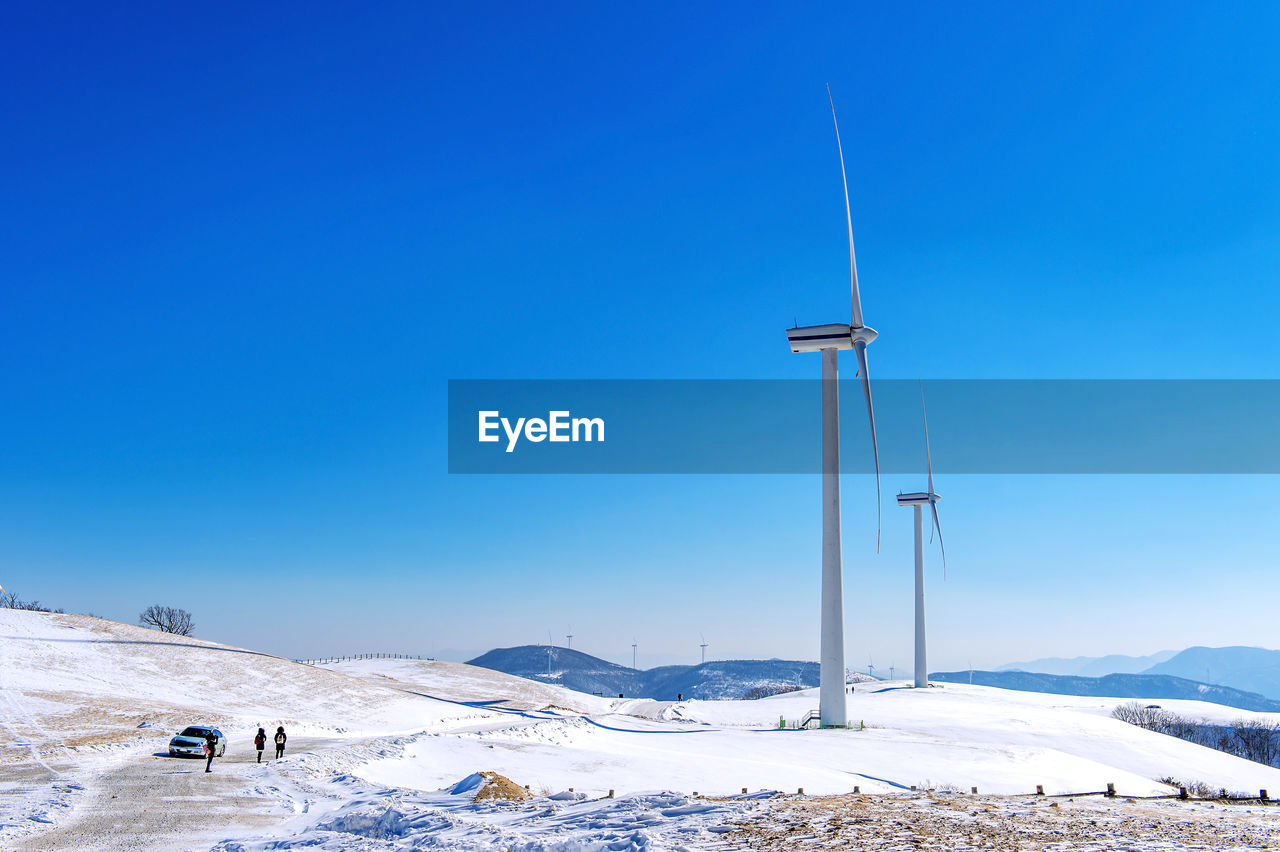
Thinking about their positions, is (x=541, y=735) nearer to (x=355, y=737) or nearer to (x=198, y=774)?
(x=355, y=737)

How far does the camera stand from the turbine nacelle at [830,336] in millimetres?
62094

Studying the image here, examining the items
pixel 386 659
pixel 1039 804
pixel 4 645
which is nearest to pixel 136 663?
pixel 4 645

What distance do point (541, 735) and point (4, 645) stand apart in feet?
186

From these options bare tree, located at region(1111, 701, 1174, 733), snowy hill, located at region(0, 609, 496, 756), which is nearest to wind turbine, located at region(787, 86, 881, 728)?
snowy hill, located at region(0, 609, 496, 756)

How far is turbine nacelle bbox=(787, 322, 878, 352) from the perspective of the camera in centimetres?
6209

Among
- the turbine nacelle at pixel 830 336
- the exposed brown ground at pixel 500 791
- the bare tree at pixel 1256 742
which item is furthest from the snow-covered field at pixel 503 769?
the bare tree at pixel 1256 742

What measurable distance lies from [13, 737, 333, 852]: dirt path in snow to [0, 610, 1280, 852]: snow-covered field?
4.9 inches

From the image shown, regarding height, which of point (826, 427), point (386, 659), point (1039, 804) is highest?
point (826, 427)

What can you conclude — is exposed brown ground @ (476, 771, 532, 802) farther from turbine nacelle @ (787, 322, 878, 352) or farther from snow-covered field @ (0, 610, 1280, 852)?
turbine nacelle @ (787, 322, 878, 352)

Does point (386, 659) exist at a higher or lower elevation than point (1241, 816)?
lower

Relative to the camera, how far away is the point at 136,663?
7675 centimetres

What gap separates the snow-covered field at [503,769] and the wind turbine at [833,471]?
12.0 feet

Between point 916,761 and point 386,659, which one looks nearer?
point 916,761

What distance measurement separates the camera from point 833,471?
197 feet
